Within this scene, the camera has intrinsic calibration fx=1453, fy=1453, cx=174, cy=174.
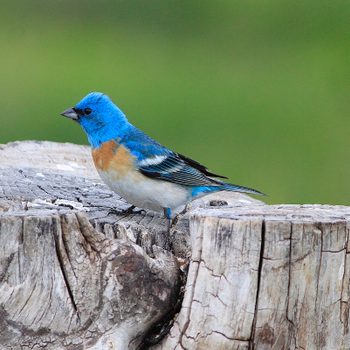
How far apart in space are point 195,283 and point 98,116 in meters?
1.89

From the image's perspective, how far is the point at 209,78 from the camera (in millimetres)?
16312

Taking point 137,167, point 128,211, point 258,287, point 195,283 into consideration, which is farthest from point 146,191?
point 258,287

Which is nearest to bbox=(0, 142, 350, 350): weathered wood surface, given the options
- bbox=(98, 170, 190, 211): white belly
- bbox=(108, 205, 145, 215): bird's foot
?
bbox=(108, 205, 145, 215): bird's foot

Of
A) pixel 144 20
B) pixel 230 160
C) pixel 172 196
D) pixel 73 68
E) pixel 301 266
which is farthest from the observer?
pixel 144 20

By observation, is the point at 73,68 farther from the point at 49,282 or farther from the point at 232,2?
the point at 49,282

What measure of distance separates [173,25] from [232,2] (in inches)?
51.2

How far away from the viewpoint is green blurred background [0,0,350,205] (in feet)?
44.0

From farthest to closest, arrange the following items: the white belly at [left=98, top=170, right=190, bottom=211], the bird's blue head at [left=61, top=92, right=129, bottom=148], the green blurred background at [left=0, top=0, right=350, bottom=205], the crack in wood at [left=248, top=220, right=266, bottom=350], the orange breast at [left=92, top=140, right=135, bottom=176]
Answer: the green blurred background at [left=0, top=0, right=350, bottom=205]
the bird's blue head at [left=61, top=92, right=129, bottom=148]
the orange breast at [left=92, top=140, right=135, bottom=176]
the white belly at [left=98, top=170, right=190, bottom=211]
the crack in wood at [left=248, top=220, right=266, bottom=350]

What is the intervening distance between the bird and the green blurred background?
15.7ft

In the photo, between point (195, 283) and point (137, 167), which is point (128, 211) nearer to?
point (137, 167)

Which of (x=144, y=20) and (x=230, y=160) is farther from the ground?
(x=144, y=20)

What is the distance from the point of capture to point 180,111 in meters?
15.0

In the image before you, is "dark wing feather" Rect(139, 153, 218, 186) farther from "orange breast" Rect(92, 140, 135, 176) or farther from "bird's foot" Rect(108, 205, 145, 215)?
Answer: "bird's foot" Rect(108, 205, 145, 215)

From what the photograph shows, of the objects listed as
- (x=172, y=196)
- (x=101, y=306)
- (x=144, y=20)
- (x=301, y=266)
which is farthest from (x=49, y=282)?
(x=144, y=20)
